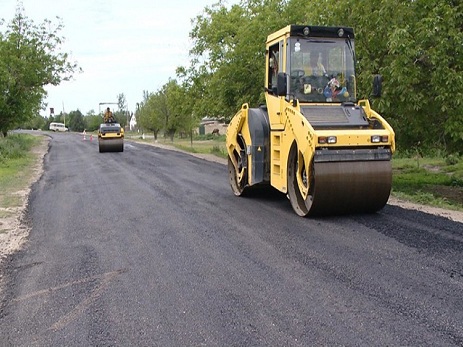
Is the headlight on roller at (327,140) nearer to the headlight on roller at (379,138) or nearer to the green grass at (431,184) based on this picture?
the headlight on roller at (379,138)

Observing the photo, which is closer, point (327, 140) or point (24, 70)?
point (327, 140)

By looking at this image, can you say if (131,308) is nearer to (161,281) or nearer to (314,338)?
(161,281)

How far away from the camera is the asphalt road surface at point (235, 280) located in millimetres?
3982

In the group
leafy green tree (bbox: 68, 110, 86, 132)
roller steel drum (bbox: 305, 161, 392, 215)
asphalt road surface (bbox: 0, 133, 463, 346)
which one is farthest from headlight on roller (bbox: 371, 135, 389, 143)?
leafy green tree (bbox: 68, 110, 86, 132)

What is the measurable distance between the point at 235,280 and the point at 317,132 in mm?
2917

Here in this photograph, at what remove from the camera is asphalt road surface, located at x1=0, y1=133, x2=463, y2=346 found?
3.98m

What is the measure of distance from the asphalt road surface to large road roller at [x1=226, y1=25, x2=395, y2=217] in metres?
0.42

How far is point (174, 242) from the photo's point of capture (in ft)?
22.2

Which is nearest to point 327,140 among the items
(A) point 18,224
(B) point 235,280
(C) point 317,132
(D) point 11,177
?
(C) point 317,132

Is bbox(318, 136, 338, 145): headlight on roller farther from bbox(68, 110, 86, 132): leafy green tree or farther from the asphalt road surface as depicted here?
bbox(68, 110, 86, 132): leafy green tree

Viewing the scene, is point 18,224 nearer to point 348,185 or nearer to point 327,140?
point 327,140

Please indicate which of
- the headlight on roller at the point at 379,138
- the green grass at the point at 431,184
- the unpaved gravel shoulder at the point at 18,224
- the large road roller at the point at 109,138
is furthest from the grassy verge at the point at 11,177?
A: the green grass at the point at 431,184

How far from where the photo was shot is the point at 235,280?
514 cm

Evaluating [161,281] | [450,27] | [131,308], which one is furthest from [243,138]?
[131,308]
